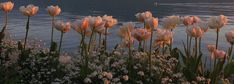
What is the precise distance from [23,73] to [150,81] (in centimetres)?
243

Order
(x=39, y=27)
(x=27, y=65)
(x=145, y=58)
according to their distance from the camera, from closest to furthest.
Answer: (x=145, y=58), (x=27, y=65), (x=39, y=27)

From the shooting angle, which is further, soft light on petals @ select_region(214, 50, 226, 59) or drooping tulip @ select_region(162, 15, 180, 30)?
drooping tulip @ select_region(162, 15, 180, 30)

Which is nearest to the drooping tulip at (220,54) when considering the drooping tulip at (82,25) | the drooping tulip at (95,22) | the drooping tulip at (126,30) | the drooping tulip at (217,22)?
the drooping tulip at (217,22)

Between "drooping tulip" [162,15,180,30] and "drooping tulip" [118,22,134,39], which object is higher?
"drooping tulip" [162,15,180,30]

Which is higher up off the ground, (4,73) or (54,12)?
(54,12)

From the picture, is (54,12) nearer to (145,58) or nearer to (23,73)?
(23,73)

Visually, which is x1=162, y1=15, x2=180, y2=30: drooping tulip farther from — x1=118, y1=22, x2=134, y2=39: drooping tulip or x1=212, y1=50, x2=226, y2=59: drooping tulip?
x1=212, y1=50, x2=226, y2=59: drooping tulip

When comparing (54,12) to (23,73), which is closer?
(23,73)

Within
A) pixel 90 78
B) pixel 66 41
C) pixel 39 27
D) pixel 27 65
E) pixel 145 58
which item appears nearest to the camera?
pixel 90 78

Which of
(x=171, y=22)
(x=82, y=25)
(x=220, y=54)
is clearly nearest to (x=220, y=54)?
(x=220, y=54)

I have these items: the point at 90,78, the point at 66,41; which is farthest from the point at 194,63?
the point at 66,41

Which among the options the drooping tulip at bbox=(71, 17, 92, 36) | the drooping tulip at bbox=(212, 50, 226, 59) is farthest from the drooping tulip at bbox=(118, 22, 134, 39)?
the drooping tulip at bbox=(212, 50, 226, 59)

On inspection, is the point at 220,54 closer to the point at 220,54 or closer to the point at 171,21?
the point at 220,54

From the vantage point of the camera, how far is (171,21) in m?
10.4
